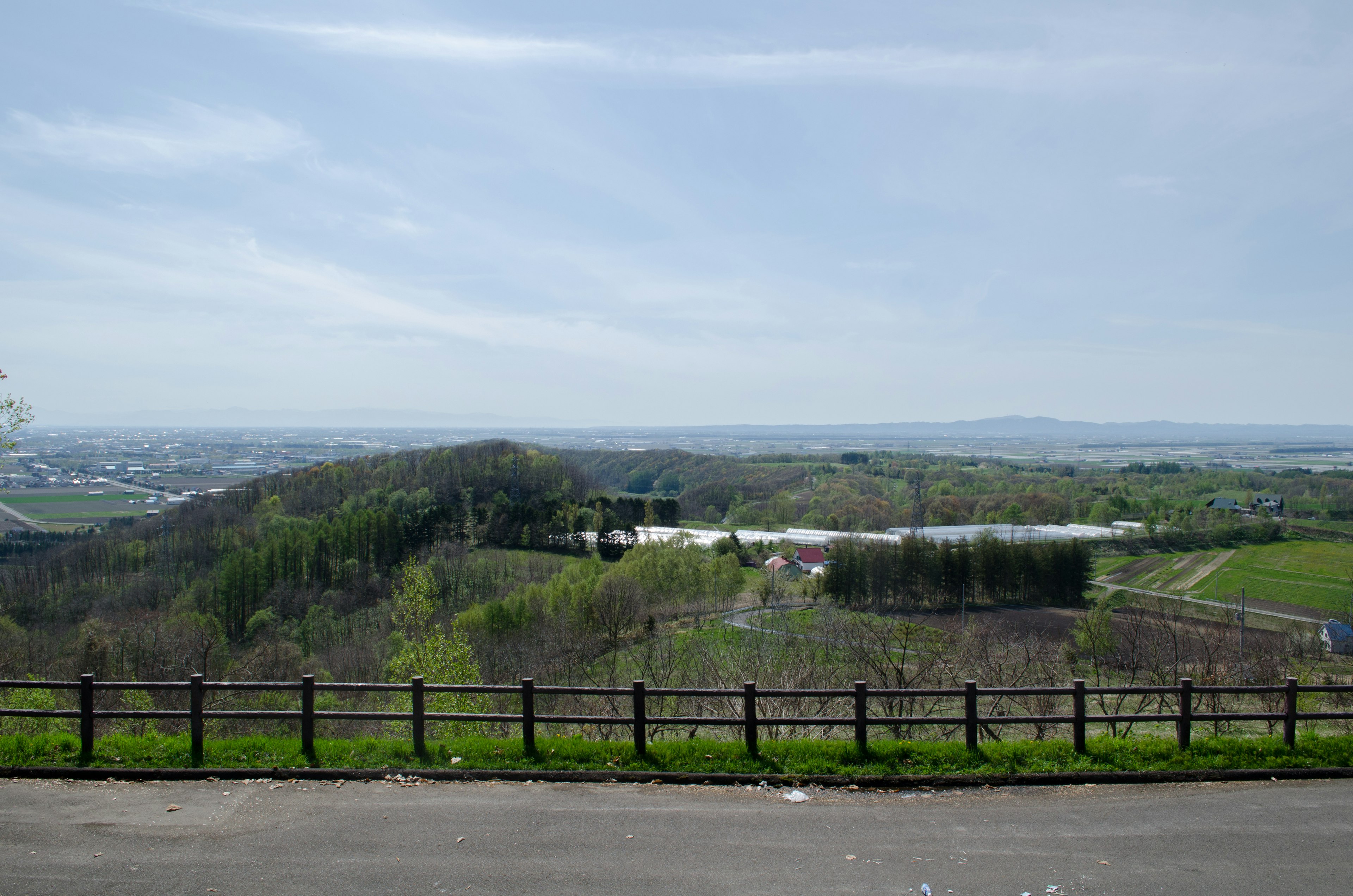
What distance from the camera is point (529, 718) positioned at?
32.0ft

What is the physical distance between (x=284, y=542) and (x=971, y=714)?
90942 mm

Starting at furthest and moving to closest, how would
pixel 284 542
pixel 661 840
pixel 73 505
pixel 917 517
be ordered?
pixel 73 505 < pixel 284 542 < pixel 917 517 < pixel 661 840

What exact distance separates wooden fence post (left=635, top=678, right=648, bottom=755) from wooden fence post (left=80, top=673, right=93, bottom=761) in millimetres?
7438

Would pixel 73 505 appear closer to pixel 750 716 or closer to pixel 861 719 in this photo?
pixel 750 716

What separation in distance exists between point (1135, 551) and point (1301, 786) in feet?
293

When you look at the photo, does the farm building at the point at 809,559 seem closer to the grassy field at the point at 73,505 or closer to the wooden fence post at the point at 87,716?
the wooden fence post at the point at 87,716

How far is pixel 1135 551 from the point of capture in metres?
84.4

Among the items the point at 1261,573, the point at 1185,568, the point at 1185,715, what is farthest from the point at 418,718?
the point at 1185,568

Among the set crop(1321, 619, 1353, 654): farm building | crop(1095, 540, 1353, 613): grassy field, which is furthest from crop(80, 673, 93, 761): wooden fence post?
crop(1095, 540, 1353, 613): grassy field

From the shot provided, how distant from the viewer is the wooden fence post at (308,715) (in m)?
9.48

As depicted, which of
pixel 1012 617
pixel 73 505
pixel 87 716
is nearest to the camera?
pixel 87 716

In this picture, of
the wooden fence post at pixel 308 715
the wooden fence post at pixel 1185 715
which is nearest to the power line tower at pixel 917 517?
the wooden fence post at pixel 1185 715

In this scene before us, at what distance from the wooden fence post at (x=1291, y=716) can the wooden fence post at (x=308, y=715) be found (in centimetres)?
1352

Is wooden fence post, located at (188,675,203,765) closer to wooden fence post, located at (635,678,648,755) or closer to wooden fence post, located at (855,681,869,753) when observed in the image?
wooden fence post, located at (635,678,648,755)
